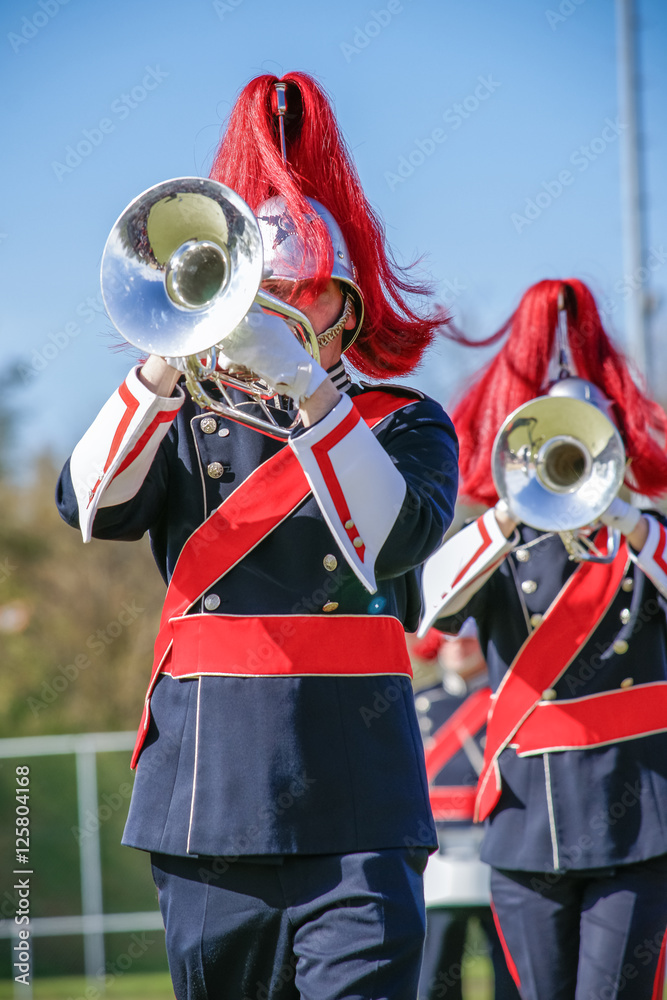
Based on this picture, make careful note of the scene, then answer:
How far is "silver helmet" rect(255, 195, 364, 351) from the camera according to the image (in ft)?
6.59

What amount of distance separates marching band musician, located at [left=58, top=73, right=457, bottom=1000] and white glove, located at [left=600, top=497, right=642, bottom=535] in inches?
47.4

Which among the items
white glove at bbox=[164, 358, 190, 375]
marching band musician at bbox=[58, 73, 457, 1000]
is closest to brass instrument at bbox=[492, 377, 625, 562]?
marching band musician at bbox=[58, 73, 457, 1000]

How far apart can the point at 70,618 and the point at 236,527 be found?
1305 cm

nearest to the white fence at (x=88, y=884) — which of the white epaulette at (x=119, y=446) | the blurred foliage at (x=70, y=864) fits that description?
the blurred foliage at (x=70, y=864)

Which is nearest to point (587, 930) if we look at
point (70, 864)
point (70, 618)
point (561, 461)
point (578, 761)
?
point (578, 761)

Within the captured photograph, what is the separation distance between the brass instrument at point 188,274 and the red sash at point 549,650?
1.61 m

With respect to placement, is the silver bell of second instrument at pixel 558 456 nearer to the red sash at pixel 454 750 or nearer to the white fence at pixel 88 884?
the red sash at pixel 454 750

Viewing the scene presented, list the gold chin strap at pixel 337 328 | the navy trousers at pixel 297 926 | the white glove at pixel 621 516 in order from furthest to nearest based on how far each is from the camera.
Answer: the white glove at pixel 621 516
the gold chin strap at pixel 337 328
the navy trousers at pixel 297 926

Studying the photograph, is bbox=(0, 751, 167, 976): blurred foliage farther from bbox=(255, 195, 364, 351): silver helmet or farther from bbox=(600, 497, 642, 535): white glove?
bbox=(255, 195, 364, 351): silver helmet

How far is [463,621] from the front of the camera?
11.2 feet

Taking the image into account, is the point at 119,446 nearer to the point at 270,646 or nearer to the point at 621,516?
the point at 270,646

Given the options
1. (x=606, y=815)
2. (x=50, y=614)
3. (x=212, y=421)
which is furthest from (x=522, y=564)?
(x=50, y=614)

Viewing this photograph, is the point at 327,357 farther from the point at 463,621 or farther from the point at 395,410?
the point at 463,621

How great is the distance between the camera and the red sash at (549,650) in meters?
3.23
